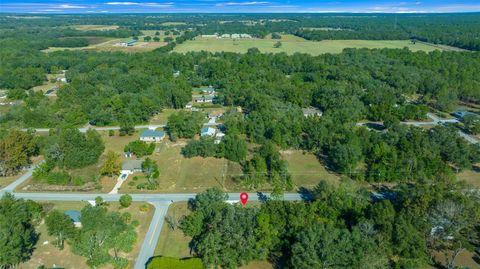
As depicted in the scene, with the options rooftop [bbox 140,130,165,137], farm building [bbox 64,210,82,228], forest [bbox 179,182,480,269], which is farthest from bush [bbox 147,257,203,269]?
rooftop [bbox 140,130,165,137]

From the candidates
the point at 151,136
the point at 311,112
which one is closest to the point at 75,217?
the point at 151,136

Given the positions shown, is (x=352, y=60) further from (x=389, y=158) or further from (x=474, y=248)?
(x=474, y=248)

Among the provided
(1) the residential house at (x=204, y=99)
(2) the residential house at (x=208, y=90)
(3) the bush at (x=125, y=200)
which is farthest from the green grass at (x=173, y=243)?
(2) the residential house at (x=208, y=90)

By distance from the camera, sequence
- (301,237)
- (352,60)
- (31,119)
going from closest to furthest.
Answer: (301,237), (31,119), (352,60)

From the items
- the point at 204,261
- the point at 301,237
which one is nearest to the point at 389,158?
the point at 301,237

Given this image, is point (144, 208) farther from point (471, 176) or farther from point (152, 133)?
point (471, 176)

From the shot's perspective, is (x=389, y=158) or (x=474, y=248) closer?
(x=474, y=248)

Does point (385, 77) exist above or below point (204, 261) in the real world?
above
